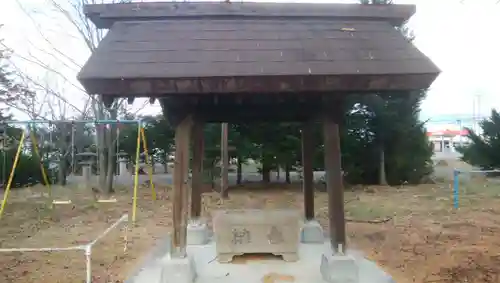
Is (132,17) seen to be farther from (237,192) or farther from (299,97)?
(237,192)

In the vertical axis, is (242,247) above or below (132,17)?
below

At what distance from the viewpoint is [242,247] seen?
228 inches

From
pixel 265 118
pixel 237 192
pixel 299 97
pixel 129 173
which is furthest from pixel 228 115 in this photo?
pixel 129 173

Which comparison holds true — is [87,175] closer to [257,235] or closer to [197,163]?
[197,163]

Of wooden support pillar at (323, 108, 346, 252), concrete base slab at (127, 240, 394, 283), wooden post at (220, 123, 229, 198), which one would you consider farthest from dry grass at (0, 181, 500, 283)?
wooden support pillar at (323, 108, 346, 252)

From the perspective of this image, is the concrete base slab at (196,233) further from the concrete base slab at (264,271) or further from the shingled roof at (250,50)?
the shingled roof at (250,50)

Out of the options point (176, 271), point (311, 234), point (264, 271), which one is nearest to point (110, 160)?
point (311, 234)

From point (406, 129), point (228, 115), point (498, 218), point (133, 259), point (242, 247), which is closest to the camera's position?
point (228, 115)

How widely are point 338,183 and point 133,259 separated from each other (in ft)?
10.4

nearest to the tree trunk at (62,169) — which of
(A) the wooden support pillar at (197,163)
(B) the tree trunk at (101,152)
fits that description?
(B) the tree trunk at (101,152)

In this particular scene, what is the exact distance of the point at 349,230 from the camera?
835cm

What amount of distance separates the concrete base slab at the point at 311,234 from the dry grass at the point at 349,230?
0.72 meters

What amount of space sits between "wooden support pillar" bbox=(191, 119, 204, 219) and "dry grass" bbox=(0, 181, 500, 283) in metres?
0.95

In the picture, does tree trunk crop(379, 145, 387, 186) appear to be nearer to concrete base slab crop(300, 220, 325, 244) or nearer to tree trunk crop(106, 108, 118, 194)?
tree trunk crop(106, 108, 118, 194)
